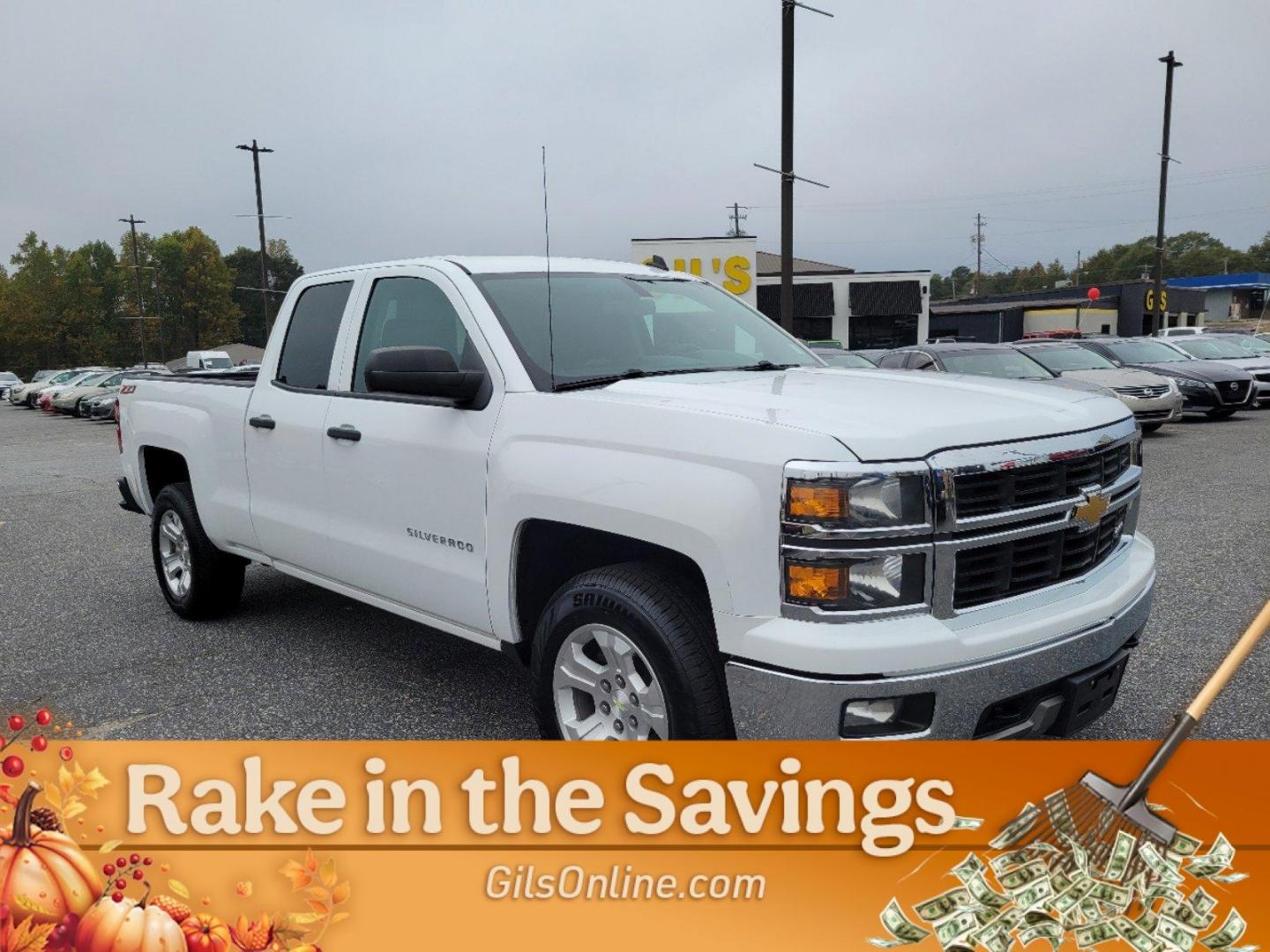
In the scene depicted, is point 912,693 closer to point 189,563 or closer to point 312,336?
point 312,336

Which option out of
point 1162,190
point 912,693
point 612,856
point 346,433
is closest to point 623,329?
point 346,433

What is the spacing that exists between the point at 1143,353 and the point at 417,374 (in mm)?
18040

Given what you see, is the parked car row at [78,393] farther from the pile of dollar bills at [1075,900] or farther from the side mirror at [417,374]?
the pile of dollar bills at [1075,900]

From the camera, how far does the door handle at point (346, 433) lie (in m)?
4.05

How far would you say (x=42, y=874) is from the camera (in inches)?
86.2

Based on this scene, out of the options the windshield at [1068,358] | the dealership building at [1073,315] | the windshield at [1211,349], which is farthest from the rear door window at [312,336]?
the dealership building at [1073,315]

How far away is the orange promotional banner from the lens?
2.10 metres

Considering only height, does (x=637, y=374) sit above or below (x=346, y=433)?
above

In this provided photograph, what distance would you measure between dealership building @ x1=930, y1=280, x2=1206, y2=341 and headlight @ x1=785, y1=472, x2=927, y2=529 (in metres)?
54.8

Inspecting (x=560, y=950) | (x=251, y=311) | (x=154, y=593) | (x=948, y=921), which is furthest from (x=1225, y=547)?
(x=251, y=311)

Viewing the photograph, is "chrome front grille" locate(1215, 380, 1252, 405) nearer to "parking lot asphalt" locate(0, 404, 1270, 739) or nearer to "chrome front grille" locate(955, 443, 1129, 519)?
"parking lot asphalt" locate(0, 404, 1270, 739)

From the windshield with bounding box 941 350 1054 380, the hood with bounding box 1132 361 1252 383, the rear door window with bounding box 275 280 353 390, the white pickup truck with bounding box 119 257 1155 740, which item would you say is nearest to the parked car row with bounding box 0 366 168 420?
the windshield with bounding box 941 350 1054 380

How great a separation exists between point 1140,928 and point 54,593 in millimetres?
6554

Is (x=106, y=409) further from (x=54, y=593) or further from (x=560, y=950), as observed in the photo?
(x=560, y=950)
